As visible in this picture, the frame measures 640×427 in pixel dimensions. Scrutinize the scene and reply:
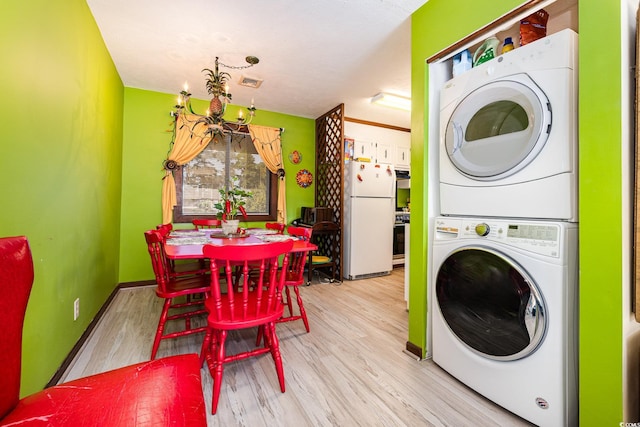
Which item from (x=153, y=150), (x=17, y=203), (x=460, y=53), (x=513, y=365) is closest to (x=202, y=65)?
(x=153, y=150)

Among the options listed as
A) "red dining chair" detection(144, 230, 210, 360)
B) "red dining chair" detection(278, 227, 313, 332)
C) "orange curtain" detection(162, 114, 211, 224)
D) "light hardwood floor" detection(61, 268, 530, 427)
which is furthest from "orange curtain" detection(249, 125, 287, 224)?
"red dining chair" detection(144, 230, 210, 360)

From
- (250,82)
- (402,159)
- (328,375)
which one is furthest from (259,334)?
(402,159)

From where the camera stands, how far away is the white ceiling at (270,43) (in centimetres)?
202

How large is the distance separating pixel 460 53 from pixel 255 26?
1590 millimetres

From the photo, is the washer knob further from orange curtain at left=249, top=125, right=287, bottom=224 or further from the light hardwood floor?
orange curtain at left=249, top=125, right=287, bottom=224

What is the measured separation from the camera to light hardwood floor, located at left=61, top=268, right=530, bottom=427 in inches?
54.3

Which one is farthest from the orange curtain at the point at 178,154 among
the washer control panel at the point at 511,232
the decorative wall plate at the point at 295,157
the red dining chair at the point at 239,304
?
the washer control panel at the point at 511,232

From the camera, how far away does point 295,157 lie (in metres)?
4.44

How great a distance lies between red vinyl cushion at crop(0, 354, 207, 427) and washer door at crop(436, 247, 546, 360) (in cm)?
138

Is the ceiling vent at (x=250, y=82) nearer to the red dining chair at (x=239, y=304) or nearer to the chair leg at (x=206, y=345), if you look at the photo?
the red dining chair at (x=239, y=304)

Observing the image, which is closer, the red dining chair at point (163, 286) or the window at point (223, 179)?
the red dining chair at point (163, 286)

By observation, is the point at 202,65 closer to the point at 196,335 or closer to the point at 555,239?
the point at 196,335

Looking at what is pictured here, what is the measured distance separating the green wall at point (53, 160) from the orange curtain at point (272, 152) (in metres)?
1.89

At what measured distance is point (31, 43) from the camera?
4.23ft
